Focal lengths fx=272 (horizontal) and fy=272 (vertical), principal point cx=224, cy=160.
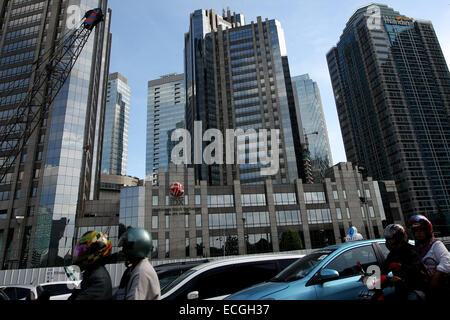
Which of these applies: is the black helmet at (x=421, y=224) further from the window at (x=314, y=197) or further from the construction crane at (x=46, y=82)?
the window at (x=314, y=197)

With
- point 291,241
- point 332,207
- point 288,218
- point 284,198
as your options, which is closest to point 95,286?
point 291,241

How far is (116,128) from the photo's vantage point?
172 m

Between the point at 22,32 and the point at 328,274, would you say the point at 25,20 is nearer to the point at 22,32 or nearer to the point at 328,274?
the point at 22,32

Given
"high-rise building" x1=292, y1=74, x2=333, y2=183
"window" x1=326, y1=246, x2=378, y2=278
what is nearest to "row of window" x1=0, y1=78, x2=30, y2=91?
"window" x1=326, y1=246, x2=378, y2=278

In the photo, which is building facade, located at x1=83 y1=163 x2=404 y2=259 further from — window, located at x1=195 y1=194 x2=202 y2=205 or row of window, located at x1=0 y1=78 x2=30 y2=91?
row of window, located at x1=0 y1=78 x2=30 y2=91

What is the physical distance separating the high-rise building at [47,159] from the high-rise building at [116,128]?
310ft

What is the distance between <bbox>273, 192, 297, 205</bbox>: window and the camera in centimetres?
6066

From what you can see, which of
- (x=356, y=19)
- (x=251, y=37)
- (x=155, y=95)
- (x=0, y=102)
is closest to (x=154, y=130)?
(x=155, y=95)

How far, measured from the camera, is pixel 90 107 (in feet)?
214

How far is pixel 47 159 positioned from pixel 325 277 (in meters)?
65.0

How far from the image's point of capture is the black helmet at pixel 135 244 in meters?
2.85

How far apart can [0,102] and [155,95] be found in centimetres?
10950

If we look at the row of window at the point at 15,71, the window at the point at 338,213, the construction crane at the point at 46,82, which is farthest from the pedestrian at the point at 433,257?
the row of window at the point at 15,71
